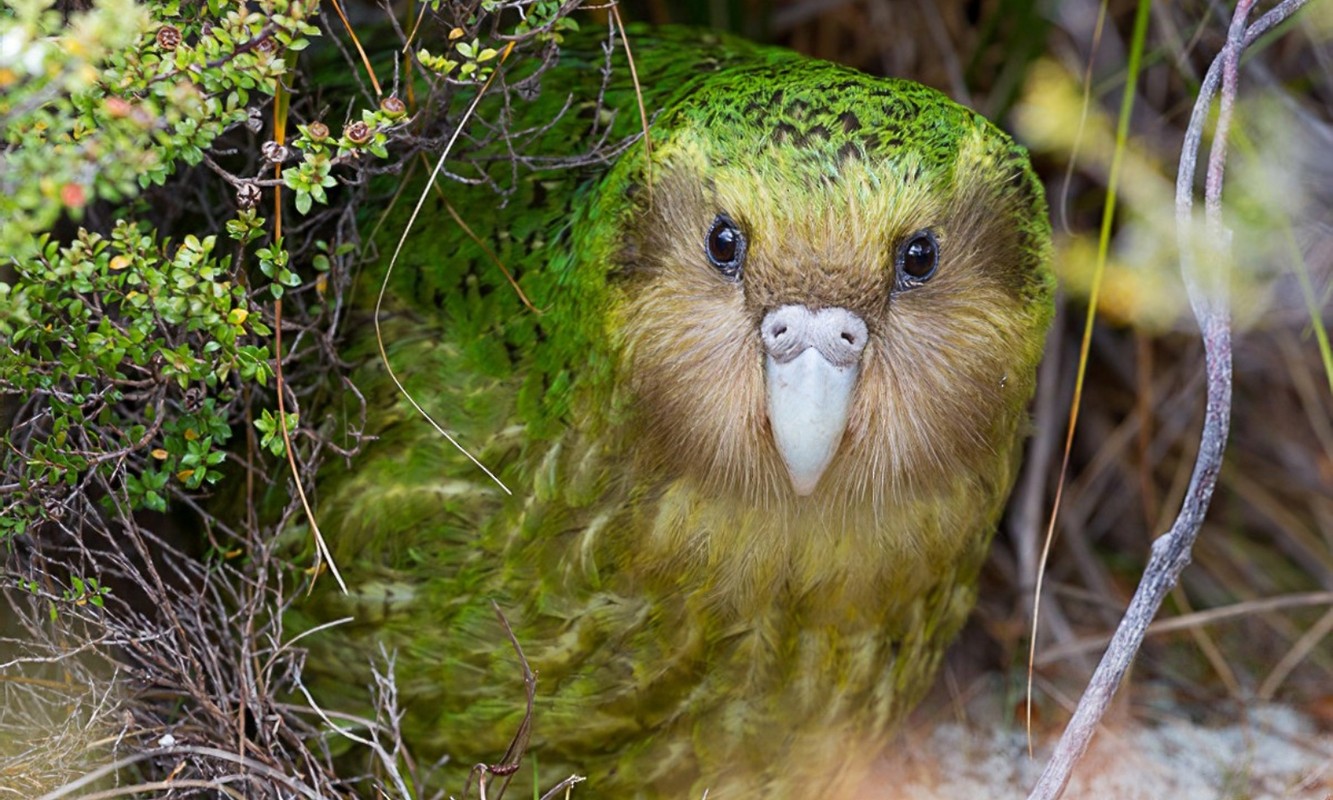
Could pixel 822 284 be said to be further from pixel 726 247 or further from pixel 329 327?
pixel 329 327

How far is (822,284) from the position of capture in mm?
1687

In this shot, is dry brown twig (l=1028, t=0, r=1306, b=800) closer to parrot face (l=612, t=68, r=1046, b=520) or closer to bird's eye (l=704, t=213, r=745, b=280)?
parrot face (l=612, t=68, r=1046, b=520)

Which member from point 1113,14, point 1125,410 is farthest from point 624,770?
point 1113,14

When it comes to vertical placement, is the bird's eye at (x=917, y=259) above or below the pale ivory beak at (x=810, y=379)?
above

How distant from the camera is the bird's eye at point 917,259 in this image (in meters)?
1.74

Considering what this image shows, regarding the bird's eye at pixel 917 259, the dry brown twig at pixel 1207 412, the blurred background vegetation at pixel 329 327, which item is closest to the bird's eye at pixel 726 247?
the bird's eye at pixel 917 259

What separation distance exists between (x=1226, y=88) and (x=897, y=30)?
4.48ft

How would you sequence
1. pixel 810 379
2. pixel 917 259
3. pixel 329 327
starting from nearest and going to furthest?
pixel 810 379 → pixel 917 259 → pixel 329 327

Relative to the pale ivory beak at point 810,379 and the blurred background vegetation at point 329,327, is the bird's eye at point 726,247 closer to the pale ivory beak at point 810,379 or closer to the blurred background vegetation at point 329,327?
the pale ivory beak at point 810,379

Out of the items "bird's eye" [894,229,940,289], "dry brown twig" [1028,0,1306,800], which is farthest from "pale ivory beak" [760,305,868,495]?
"dry brown twig" [1028,0,1306,800]

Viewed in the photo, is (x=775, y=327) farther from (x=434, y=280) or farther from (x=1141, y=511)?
(x=1141, y=511)

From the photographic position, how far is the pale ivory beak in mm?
1653

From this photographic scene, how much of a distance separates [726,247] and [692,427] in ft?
0.76

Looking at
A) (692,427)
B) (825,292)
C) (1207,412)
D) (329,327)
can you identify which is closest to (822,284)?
(825,292)
